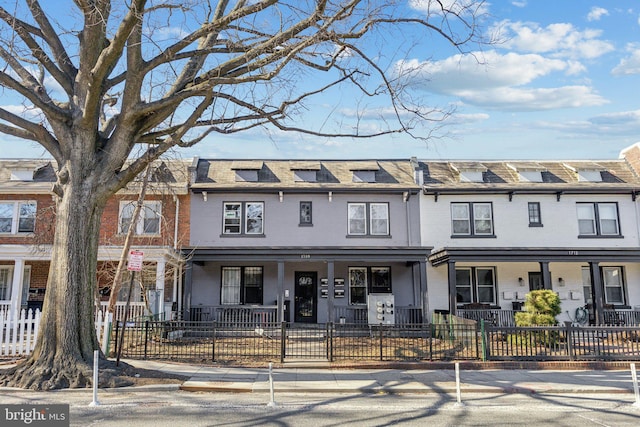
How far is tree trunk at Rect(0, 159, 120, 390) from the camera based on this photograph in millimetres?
10094

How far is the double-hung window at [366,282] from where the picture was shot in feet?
74.3

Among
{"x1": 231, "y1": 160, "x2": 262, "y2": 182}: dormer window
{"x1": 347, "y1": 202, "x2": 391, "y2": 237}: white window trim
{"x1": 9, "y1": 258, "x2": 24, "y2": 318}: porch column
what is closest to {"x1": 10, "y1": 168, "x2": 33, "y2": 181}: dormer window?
{"x1": 9, "y1": 258, "x2": 24, "y2": 318}: porch column

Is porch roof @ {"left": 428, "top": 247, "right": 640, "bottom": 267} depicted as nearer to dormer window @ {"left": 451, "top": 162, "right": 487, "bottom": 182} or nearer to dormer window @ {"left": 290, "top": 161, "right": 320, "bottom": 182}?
dormer window @ {"left": 451, "top": 162, "right": 487, "bottom": 182}

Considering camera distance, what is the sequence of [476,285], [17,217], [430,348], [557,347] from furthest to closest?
[476,285]
[17,217]
[557,347]
[430,348]

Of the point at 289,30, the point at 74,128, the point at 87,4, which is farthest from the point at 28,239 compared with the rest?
the point at 289,30

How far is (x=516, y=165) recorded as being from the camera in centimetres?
2369

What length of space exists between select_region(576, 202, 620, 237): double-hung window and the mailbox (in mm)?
10214

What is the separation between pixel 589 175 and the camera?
76.8 ft

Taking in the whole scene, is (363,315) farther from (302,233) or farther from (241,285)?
(241,285)

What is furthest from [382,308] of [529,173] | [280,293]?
[529,173]

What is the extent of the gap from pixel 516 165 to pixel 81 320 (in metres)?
19.9

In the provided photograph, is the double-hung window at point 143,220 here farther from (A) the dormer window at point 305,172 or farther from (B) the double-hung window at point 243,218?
(A) the dormer window at point 305,172

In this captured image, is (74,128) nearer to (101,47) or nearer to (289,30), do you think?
(101,47)

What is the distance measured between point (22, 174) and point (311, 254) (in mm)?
13534
